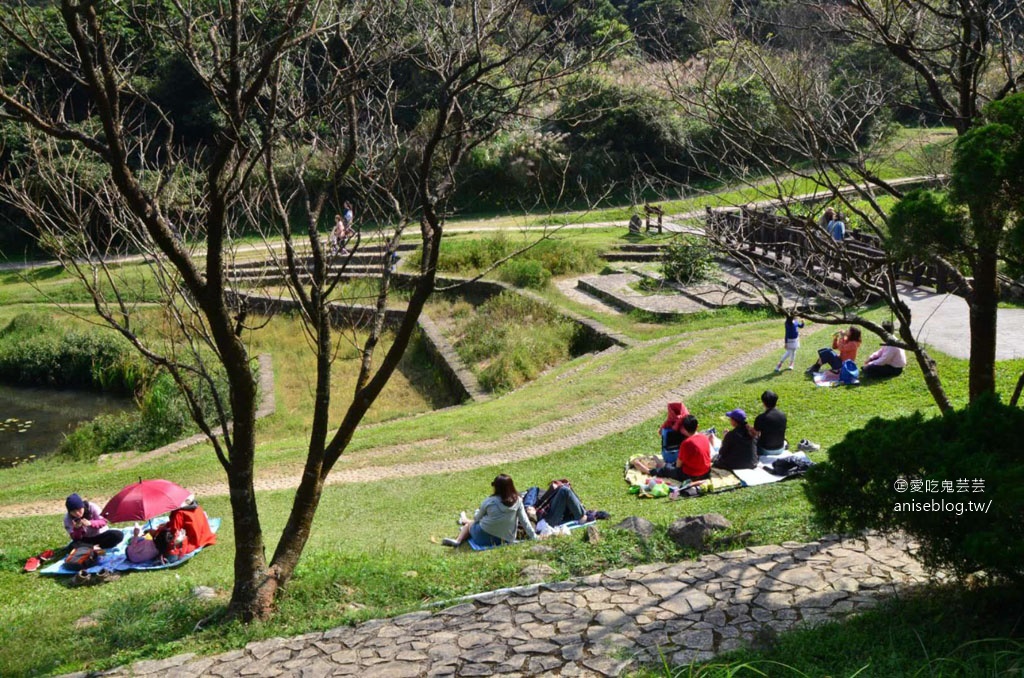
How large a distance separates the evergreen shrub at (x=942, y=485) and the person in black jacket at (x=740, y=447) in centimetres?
429

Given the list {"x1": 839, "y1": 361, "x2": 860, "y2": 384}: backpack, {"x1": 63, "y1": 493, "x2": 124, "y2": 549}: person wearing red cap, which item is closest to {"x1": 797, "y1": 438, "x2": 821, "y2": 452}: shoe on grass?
{"x1": 839, "y1": 361, "x2": 860, "y2": 384}: backpack

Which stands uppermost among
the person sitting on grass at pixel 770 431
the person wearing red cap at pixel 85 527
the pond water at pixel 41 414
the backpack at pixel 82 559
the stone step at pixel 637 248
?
the stone step at pixel 637 248

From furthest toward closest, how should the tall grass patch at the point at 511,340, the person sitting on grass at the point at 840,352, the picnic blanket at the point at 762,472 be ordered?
the tall grass patch at the point at 511,340 → the person sitting on grass at the point at 840,352 → the picnic blanket at the point at 762,472

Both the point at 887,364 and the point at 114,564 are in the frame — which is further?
the point at 887,364

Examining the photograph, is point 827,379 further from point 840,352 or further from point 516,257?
point 516,257

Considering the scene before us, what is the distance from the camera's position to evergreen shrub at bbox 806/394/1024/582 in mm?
4156

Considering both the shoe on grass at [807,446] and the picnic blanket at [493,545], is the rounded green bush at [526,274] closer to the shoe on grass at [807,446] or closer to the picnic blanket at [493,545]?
the shoe on grass at [807,446]

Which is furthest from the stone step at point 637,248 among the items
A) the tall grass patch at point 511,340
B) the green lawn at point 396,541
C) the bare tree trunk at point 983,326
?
the bare tree trunk at point 983,326

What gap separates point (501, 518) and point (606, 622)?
2960 mm

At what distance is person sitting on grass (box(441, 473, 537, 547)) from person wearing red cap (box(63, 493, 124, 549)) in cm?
413

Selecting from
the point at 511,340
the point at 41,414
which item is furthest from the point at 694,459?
the point at 41,414

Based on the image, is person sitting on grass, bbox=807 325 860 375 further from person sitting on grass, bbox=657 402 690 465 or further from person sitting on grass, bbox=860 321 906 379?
person sitting on grass, bbox=657 402 690 465

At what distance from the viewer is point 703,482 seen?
9273mm

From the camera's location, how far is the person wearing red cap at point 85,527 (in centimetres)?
939
